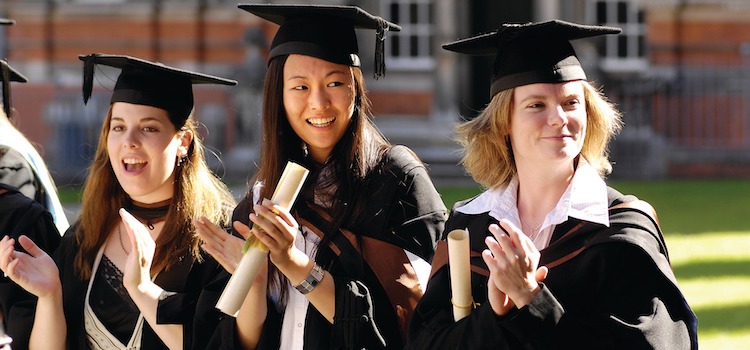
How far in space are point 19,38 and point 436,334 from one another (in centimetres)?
1740

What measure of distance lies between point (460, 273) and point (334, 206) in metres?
0.81

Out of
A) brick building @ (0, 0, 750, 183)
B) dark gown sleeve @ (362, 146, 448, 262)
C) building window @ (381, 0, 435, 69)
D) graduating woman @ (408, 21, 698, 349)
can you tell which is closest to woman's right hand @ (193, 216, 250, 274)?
dark gown sleeve @ (362, 146, 448, 262)

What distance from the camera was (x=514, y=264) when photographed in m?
3.22

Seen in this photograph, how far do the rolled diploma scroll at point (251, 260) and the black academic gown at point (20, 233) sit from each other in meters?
1.29

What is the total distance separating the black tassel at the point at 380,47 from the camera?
429 cm

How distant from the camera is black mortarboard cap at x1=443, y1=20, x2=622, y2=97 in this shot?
11.9ft

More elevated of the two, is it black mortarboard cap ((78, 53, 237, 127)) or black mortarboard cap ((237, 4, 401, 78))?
black mortarboard cap ((237, 4, 401, 78))

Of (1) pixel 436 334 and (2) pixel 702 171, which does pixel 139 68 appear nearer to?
(1) pixel 436 334

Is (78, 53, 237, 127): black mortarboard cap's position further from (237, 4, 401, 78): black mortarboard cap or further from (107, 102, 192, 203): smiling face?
(237, 4, 401, 78): black mortarboard cap

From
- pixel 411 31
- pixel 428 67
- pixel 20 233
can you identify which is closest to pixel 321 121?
pixel 20 233

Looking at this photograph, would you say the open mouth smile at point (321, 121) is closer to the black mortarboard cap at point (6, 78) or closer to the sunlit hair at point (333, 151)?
the sunlit hair at point (333, 151)

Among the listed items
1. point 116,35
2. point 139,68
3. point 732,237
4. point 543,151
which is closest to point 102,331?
point 139,68

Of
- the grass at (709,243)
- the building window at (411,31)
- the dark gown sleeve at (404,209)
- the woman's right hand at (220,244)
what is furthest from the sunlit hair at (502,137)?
the building window at (411,31)

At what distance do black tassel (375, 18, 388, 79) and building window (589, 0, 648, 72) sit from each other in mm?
14902
